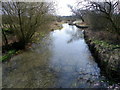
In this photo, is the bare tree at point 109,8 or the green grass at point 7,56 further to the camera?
the bare tree at point 109,8

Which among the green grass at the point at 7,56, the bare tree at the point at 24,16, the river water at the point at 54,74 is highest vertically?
the bare tree at the point at 24,16

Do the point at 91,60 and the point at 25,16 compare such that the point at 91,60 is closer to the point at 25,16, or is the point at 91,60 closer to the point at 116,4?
the point at 116,4

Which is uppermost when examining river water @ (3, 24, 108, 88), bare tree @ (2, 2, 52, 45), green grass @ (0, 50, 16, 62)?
bare tree @ (2, 2, 52, 45)

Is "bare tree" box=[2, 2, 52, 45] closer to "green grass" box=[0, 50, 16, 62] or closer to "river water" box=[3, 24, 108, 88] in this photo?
"green grass" box=[0, 50, 16, 62]

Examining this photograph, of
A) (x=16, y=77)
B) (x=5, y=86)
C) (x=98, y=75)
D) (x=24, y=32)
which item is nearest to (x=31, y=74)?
(x=16, y=77)

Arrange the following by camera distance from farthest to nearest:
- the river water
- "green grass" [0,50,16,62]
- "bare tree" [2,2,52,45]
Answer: "bare tree" [2,2,52,45] → "green grass" [0,50,16,62] → the river water

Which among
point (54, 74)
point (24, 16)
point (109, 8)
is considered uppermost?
point (109, 8)

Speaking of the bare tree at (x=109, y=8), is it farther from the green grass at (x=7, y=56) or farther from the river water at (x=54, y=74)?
Answer: the green grass at (x=7, y=56)

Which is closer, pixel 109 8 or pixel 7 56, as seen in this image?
pixel 7 56

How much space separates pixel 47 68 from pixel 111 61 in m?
3.68


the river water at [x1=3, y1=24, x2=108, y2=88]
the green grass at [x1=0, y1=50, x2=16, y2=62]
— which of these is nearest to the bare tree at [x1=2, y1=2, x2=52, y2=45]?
the green grass at [x1=0, y1=50, x2=16, y2=62]

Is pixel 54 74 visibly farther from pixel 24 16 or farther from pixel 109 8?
pixel 109 8

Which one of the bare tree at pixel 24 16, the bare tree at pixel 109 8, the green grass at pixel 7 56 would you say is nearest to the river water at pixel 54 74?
the green grass at pixel 7 56

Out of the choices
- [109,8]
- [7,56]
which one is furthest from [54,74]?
[109,8]
